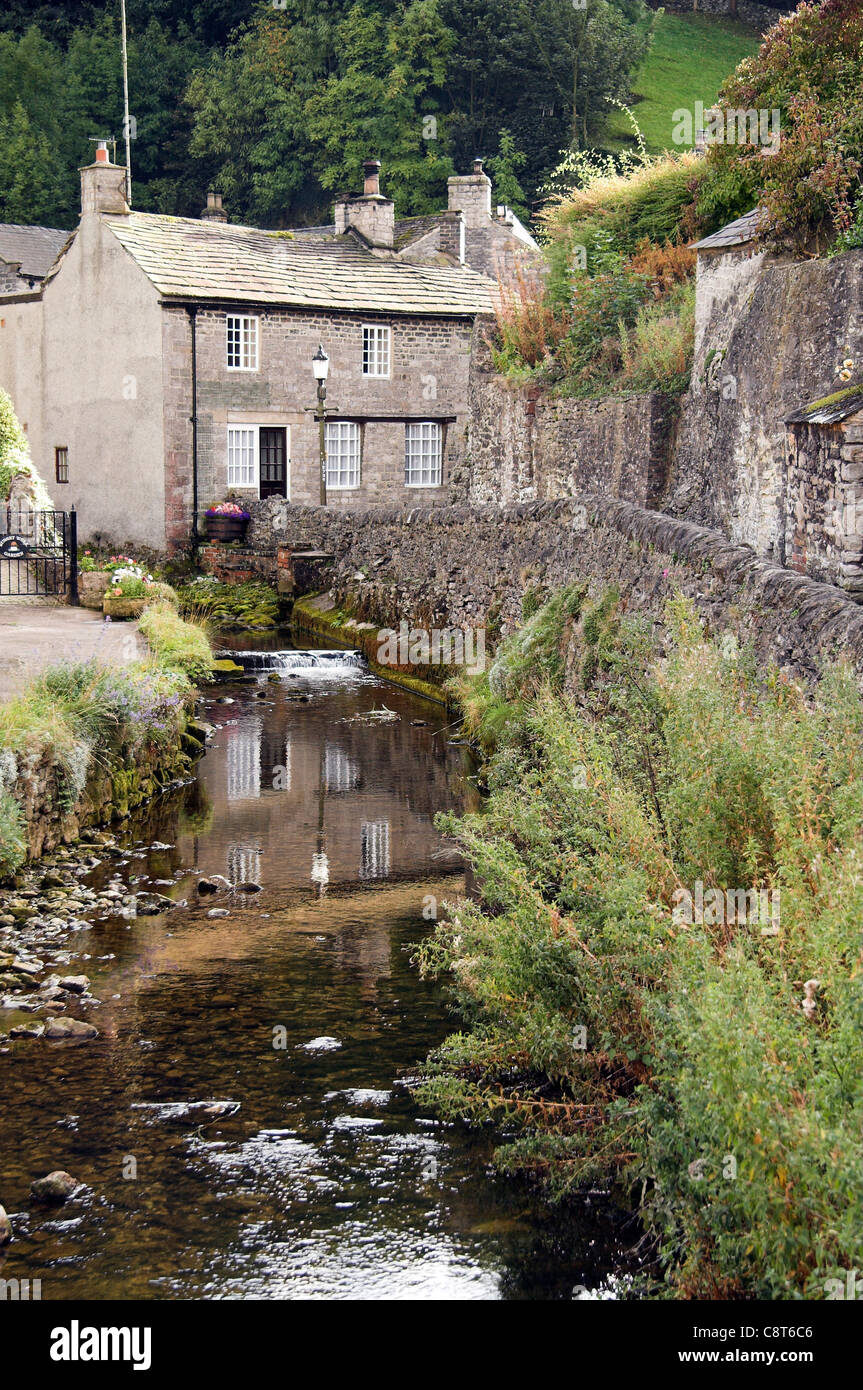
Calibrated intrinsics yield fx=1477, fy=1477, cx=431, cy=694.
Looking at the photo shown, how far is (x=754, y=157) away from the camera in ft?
52.0

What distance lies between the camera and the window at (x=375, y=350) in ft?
111

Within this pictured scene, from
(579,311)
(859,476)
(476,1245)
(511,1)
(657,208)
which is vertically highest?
(511,1)

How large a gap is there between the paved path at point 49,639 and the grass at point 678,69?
1332 inches

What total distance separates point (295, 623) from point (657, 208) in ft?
30.5

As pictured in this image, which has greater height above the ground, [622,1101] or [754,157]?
[754,157]

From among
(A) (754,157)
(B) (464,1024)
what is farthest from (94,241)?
(B) (464,1024)

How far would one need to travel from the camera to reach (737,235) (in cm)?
1630

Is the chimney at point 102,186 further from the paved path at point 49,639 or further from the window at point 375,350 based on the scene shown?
the paved path at point 49,639

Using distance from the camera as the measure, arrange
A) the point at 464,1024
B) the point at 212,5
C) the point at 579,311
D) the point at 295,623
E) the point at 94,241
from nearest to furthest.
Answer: the point at 464,1024
the point at 579,311
the point at 295,623
the point at 94,241
the point at 212,5

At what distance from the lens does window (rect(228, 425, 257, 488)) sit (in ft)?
104

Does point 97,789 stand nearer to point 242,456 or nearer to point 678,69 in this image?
point 242,456

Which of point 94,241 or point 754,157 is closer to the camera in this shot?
point 754,157

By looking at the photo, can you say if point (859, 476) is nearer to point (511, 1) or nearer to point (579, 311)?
point (579, 311)

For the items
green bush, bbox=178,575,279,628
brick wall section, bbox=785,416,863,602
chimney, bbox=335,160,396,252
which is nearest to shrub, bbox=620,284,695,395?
brick wall section, bbox=785,416,863,602
